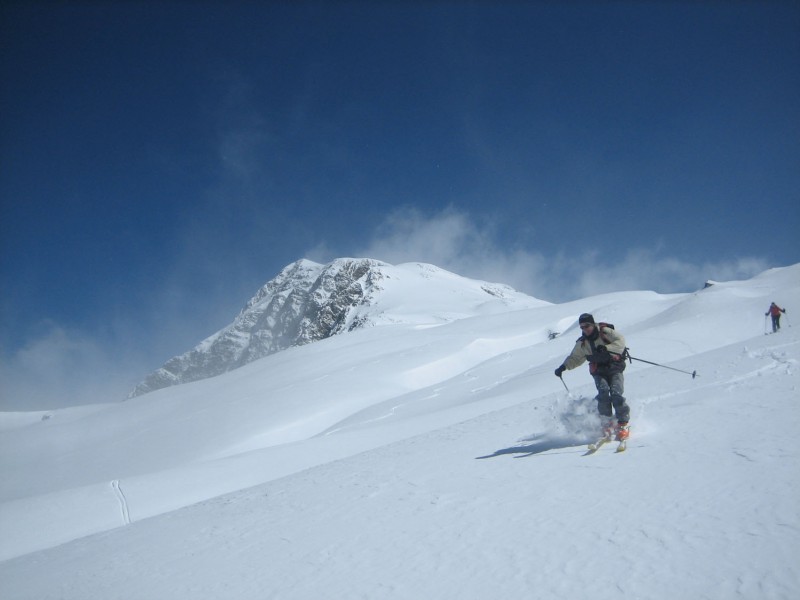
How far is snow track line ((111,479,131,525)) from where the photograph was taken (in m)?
9.84

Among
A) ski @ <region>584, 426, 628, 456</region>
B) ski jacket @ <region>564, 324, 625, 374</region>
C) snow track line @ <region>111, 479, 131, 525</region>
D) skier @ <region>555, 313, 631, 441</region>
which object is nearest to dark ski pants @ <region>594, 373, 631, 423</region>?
skier @ <region>555, 313, 631, 441</region>

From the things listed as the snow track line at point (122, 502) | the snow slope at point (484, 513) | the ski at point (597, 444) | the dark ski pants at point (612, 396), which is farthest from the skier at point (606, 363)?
the snow track line at point (122, 502)

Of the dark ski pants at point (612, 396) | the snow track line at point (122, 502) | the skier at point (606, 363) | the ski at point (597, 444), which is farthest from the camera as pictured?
the snow track line at point (122, 502)

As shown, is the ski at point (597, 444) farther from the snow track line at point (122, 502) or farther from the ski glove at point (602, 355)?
the snow track line at point (122, 502)

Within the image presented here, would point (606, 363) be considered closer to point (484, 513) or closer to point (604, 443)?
point (604, 443)

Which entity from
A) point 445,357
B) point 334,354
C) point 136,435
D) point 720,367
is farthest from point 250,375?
point 720,367

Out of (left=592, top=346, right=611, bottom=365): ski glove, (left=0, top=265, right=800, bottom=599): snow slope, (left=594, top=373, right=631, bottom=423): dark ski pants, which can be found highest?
(left=592, top=346, right=611, bottom=365): ski glove

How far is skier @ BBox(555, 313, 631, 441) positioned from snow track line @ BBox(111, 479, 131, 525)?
8406 millimetres

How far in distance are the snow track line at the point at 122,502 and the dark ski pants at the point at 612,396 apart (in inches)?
331

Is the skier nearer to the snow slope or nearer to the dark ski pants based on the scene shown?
the dark ski pants

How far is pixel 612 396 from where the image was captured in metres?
6.41

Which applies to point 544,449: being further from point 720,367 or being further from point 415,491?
point 720,367

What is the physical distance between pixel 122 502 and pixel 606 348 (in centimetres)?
1044

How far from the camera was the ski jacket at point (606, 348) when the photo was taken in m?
6.54
